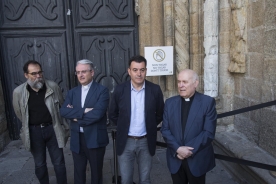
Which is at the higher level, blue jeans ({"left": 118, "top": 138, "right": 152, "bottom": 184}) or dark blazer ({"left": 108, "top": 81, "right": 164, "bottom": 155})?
dark blazer ({"left": 108, "top": 81, "right": 164, "bottom": 155})

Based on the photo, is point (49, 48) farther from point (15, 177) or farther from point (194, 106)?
point (194, 106)

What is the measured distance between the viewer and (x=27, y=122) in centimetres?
253

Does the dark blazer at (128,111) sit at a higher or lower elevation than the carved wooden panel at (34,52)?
lower

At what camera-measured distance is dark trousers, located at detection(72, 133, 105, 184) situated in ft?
8.13

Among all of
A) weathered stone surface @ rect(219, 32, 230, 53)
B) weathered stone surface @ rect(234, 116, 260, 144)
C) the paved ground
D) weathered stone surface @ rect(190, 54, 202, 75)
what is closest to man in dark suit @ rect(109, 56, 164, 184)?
the paved ground

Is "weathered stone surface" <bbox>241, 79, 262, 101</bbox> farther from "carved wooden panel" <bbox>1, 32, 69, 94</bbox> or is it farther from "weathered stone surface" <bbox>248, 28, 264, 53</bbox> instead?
"carved wooden panel" <bbox>1, 32, 69, 94</bbox>

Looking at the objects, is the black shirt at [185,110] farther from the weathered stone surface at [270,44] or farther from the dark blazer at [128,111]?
the weathered stone surface at [270,44]

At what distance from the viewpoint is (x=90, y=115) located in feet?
7.59

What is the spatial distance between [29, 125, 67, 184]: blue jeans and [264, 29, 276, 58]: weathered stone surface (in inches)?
104

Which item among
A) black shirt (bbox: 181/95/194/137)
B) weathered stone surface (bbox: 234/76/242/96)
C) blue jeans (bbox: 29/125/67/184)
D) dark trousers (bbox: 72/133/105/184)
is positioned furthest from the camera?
weathered stone surface (bbox: 234/76/242/96)

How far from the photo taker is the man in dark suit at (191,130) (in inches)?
75.3

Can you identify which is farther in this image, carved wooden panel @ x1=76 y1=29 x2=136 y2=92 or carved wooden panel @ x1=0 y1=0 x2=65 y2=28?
carved wooden panel @ x1=76 y1=29 x2=136 y2=92

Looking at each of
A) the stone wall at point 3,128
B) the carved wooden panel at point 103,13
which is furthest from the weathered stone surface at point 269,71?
the stone wall at point 3,128

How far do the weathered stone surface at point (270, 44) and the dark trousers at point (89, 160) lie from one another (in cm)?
220
